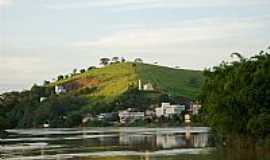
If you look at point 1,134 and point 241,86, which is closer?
point 241,86

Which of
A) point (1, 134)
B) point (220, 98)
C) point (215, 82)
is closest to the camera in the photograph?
point (220, 98)

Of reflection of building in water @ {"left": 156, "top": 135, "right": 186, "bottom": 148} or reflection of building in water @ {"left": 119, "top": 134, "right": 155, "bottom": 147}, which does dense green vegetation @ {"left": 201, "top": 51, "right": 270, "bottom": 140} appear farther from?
reflection of building in water @ {"left": 119, "top": 134, "right": 155, "bottom": 147}

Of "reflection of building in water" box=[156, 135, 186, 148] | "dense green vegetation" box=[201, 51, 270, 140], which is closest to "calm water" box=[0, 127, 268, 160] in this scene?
"reflection of building in water" box=[156, 135, 186, 148]

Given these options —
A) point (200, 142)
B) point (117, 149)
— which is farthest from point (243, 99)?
point (200, 142)

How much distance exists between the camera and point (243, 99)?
2520 inches

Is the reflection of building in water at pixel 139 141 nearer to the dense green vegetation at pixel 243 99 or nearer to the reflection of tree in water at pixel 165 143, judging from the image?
the reflection of tree in water at pixel 165 143

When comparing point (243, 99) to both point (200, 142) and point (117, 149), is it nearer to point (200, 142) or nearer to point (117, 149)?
Answer: point (117, 149)

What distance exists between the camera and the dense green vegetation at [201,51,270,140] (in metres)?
62.4

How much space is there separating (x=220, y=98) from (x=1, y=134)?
7924 centimetres

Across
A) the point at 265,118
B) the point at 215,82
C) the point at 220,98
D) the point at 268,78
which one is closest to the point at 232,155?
the point at 265,118

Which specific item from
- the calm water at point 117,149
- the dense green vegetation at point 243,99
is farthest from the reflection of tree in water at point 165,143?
the dense green vegetation at point 243,99

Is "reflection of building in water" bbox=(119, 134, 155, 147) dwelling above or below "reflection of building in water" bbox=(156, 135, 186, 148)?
below

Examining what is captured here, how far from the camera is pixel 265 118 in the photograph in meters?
60.0

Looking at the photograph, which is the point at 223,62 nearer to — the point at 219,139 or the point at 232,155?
the point at 219,139
